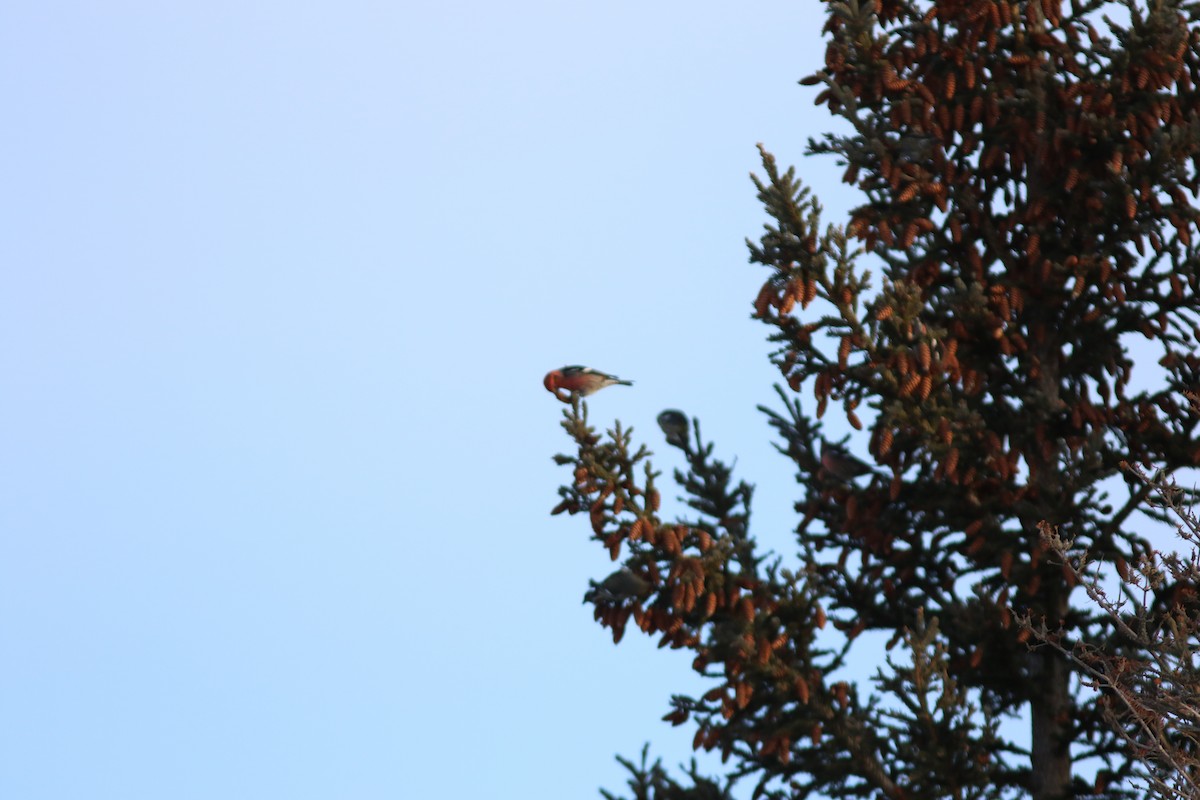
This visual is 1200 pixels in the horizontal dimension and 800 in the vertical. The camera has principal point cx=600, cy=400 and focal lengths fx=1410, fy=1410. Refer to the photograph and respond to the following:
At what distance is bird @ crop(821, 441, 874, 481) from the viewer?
35.4 ft

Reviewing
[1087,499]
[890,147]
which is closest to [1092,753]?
[1087,499]

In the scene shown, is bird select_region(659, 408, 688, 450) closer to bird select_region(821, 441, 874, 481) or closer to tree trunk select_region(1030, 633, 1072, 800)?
bird select_region(821, 441, 874, 481)

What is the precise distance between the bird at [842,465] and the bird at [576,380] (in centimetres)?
206

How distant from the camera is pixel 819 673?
9.25 m

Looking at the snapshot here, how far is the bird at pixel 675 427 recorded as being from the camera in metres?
11.2

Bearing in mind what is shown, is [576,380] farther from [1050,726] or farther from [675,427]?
[1050,726]

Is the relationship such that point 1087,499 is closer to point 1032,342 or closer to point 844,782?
point 1032,342

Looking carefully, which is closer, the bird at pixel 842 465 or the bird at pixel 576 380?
the bird at pixel 576 380

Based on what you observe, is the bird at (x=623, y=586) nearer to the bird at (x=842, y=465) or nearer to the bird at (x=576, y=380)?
the bird at (x=576, y=380)

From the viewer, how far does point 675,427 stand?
11.3 m

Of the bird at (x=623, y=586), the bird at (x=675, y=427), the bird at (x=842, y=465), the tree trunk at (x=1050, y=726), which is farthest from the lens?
the bird at (x=675, y=427)

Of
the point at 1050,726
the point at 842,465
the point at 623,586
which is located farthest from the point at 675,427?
the point at 1050,726

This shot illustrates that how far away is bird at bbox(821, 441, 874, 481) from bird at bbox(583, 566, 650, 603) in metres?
2.33

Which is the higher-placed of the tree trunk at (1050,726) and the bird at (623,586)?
the bird at (623,586)
